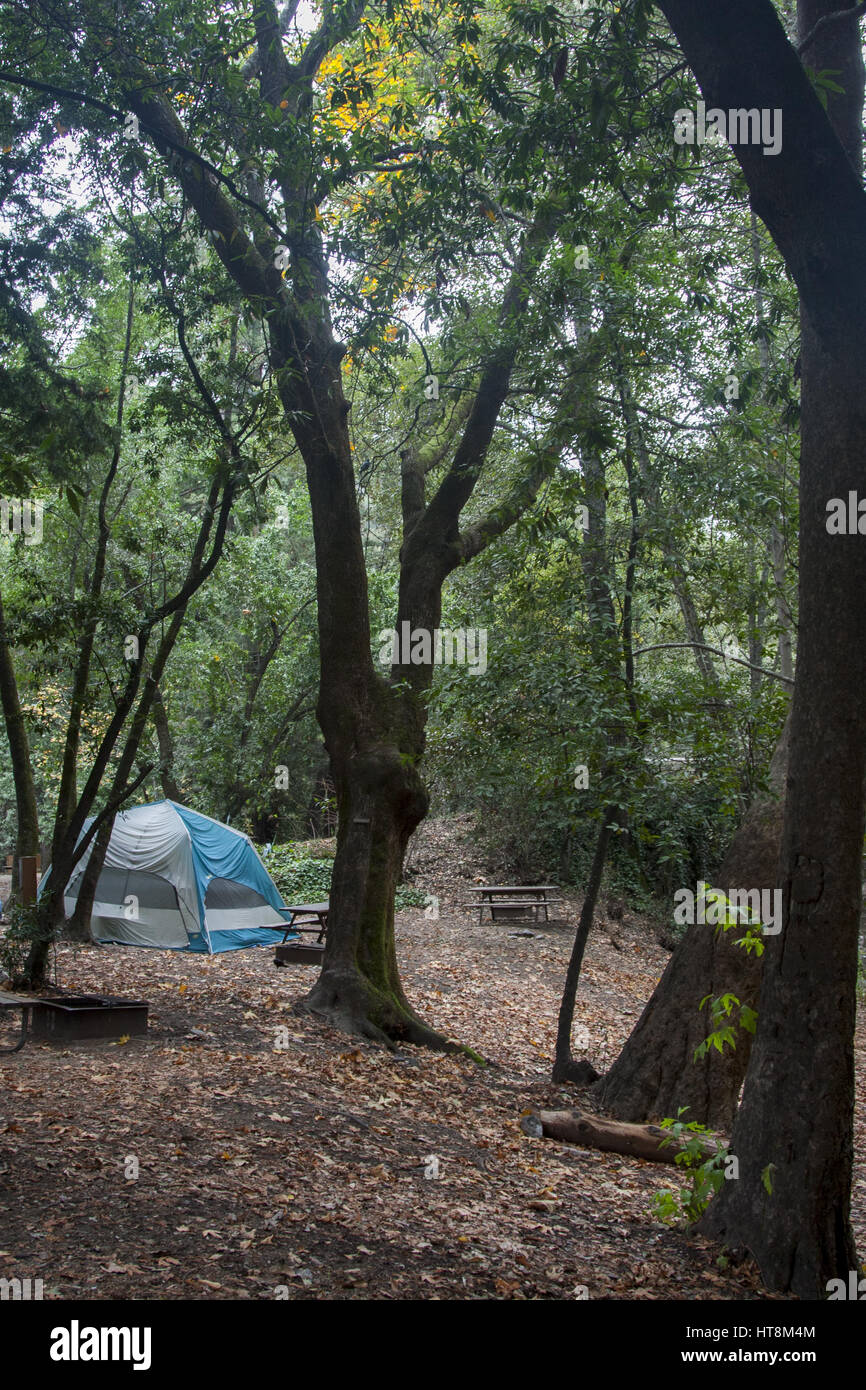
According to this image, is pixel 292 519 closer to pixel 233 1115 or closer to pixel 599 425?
pixel 599 425

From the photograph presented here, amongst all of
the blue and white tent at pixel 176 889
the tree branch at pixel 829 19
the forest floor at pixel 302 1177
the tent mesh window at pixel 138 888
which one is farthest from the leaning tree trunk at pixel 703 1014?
the tent mesh window at pixel 138 888

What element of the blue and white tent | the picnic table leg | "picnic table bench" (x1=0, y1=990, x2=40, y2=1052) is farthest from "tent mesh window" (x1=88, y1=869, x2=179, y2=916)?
the picnic table leg

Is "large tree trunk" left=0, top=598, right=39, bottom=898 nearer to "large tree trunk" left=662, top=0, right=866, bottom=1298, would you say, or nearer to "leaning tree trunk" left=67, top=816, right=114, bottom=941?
"leaning tree trunk" left=67, top=816, right=114, bottom=941

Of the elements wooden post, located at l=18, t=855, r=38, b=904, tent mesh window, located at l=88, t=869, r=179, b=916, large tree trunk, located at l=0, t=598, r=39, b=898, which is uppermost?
large tree trunk, located at l=0, t=598, r=39, b=898

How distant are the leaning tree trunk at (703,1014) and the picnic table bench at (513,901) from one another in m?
9.49

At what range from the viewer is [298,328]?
9.02m

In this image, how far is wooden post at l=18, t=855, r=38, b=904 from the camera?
10383 millimetres

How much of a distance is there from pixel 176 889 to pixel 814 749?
41.5 feet

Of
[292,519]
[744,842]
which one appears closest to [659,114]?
[744,842]

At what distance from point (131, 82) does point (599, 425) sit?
4544mm

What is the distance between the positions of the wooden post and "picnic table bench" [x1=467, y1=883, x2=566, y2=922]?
871cm

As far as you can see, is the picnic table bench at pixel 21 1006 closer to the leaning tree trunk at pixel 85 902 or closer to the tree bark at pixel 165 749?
the leaning tree trunk at pixel 85 902

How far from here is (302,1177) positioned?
17.3 feet
